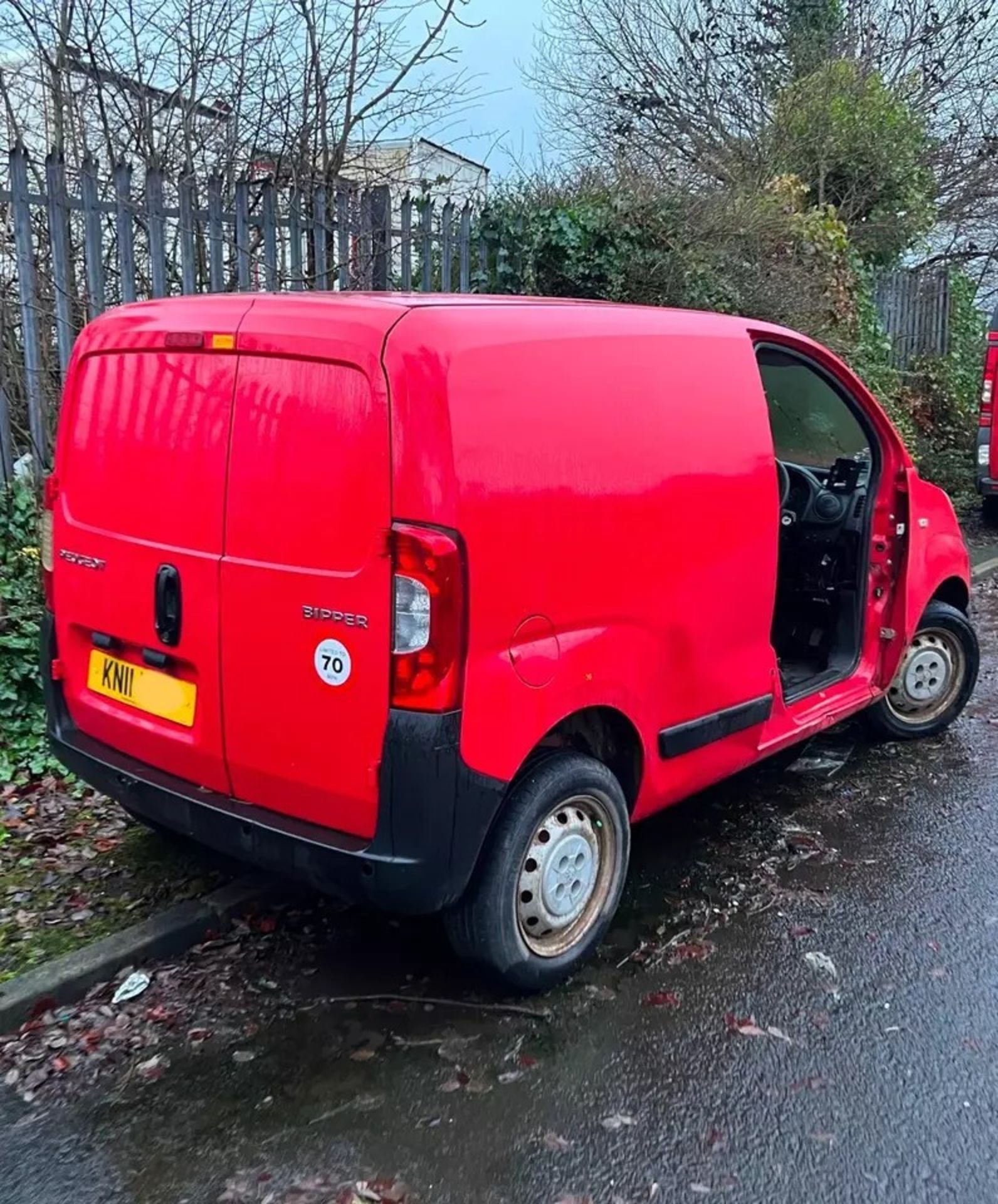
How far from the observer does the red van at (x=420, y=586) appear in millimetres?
2781

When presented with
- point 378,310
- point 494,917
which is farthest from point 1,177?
point 494,917

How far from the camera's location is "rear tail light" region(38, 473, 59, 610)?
3562 mm

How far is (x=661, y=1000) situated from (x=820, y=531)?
243 cm

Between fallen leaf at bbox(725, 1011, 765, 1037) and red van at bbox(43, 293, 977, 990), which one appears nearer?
red van at bbox(43, 293, 977, 990)

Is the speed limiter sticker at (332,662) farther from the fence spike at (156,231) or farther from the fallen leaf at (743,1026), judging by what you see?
the fence spike at (156,231)

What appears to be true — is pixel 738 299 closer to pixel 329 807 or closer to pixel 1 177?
pixel 1 177

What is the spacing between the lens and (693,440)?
357 centimetres

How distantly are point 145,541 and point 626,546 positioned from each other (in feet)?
4.63

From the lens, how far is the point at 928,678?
5.34 metres

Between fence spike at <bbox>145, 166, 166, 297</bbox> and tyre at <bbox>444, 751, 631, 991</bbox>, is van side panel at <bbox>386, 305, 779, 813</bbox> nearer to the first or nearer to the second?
tyre at <bbox>444, 751, 631, 991</bbox>

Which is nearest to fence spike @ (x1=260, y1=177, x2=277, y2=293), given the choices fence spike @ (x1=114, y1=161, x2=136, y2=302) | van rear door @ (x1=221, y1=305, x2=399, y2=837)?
fence spike @ (x1=114, y1=161, x2=136, y2=302)

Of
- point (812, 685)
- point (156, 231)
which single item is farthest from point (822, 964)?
point (156, 231)

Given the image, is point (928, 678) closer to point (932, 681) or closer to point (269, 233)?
point (932, 681)

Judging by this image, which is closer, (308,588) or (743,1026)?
(308,588)
